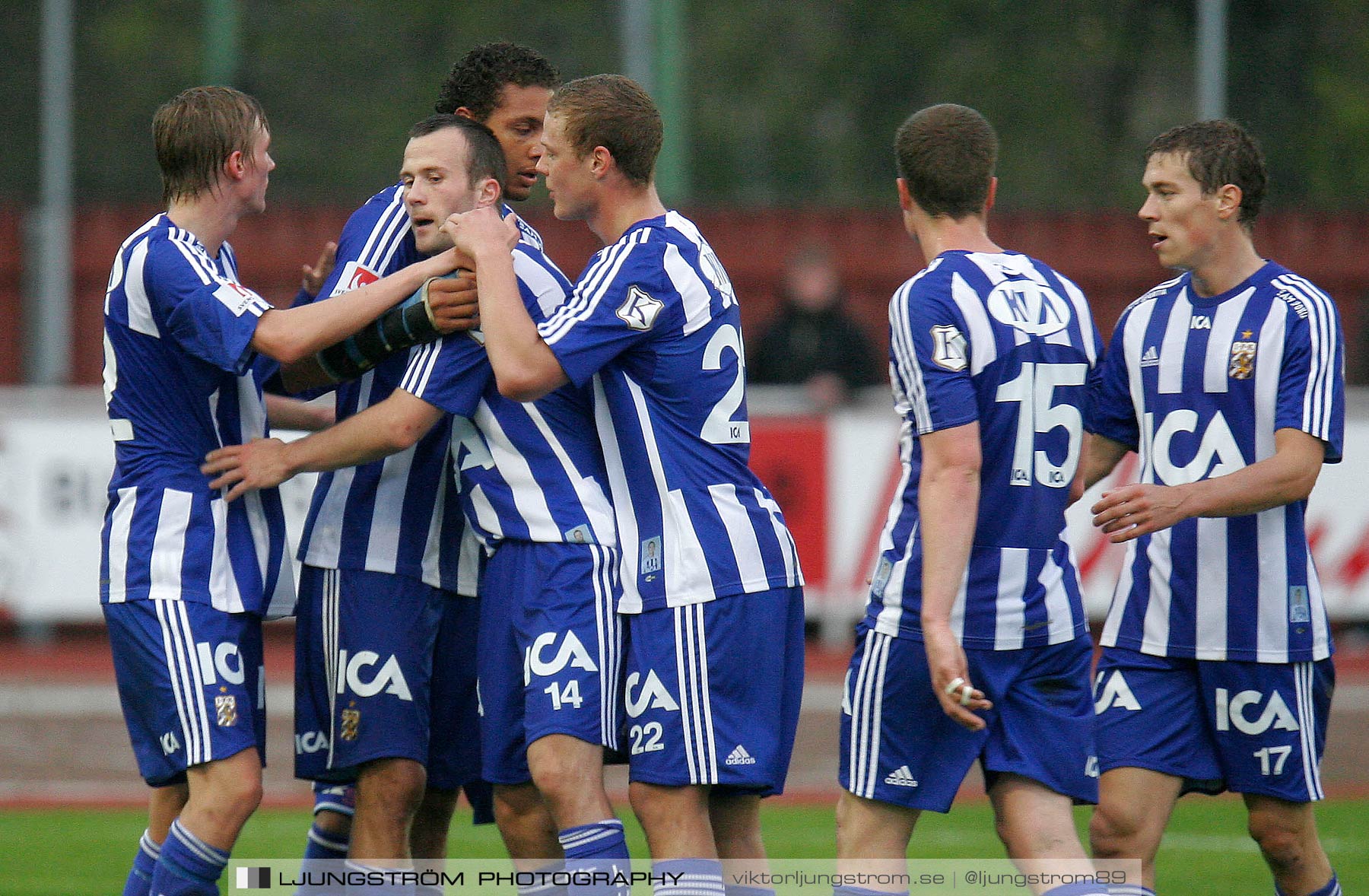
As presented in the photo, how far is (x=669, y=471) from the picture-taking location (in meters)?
4.31

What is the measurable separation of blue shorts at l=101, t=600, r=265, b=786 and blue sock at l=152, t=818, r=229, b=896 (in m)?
0.17

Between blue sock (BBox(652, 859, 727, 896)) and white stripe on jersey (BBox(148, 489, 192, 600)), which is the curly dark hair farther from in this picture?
blue sock (BBox(652, 859, 727, 896))

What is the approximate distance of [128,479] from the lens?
4566 millimetres

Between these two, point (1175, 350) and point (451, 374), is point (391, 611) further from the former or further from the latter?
point (1175, 350)

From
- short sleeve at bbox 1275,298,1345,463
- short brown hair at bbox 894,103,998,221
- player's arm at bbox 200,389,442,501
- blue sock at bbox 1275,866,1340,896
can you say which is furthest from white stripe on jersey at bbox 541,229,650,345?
blue sock at bbox 1275,866,1340,896

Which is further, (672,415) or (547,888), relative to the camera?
(547,888)

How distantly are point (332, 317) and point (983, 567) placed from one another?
1708mm

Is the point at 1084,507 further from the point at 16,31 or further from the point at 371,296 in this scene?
the point at 16,31

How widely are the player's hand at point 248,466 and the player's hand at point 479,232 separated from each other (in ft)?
2.33

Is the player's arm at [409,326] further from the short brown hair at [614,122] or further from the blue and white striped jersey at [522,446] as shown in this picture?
the short brown hair at [614,122]

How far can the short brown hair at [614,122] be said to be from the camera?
14.3 feet

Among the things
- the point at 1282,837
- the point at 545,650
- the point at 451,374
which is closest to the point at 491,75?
the point at 451,374

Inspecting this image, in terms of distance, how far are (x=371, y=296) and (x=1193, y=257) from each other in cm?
218

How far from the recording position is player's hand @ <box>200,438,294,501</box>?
452 cm
